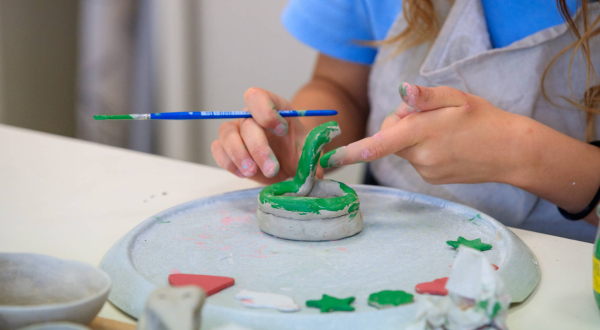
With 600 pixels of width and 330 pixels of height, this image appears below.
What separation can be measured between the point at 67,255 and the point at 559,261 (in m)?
0.65

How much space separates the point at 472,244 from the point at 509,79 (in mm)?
436

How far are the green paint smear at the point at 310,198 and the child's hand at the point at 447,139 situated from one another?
2 cm

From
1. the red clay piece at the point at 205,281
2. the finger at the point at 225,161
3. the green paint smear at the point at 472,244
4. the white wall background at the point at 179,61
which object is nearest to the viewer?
the red clay piece at the point at 205,281

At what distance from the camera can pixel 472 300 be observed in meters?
0.40

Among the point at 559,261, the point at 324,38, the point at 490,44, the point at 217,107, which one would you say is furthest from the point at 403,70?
the point at 217,107

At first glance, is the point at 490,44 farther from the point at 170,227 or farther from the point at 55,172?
the point at 55,172

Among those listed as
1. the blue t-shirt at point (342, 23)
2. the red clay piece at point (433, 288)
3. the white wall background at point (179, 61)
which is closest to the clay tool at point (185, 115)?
the red clay piece at point (433, 288)

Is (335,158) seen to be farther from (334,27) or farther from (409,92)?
(334,27)

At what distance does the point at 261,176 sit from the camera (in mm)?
889

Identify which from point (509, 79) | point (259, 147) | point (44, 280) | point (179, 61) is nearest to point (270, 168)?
point (259, 147)

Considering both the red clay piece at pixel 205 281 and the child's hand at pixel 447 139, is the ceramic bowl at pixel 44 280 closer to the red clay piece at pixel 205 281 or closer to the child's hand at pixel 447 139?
the red clay piece at pixel 205 281

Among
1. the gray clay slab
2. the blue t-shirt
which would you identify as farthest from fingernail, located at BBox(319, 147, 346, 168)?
the blue t-shirt

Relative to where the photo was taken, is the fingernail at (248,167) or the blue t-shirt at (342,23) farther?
the blue t-shirt at (342,23)

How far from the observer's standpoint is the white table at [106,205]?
1.72 feet
